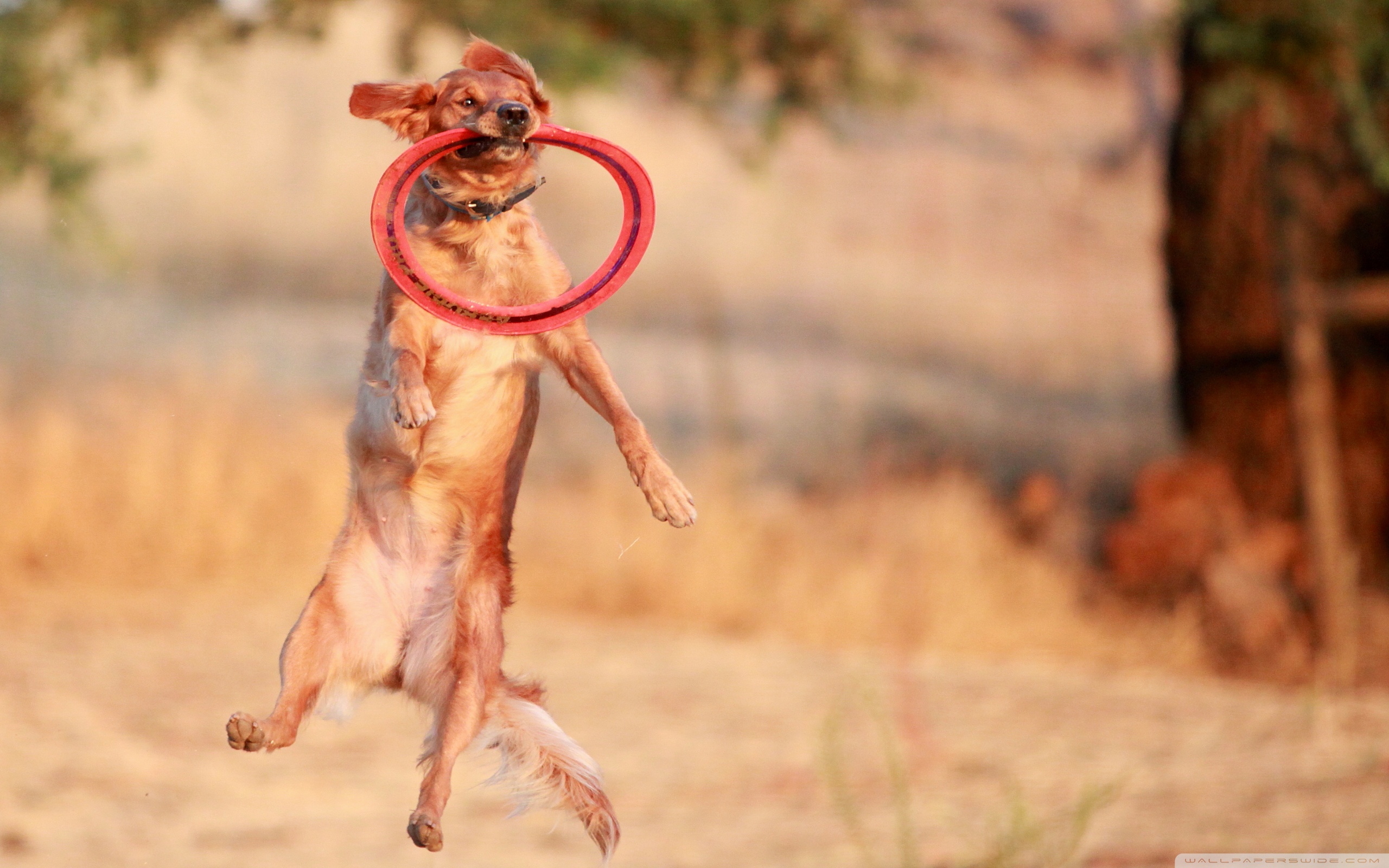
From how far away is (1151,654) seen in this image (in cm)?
1387

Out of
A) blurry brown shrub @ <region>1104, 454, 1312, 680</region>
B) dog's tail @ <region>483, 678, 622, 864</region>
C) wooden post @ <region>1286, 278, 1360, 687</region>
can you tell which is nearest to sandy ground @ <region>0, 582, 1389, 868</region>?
wooden post @ <region>1286, 278, 1360, 687</region>

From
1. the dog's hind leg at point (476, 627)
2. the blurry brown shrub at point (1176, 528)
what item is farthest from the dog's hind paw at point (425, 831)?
the blurry brown shrub at point (1176, 528)

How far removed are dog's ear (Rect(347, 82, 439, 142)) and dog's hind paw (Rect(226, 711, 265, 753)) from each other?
0.63 meters

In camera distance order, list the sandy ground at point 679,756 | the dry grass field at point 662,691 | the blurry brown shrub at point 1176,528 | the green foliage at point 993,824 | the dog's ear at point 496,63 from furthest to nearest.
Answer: the blurry brown shrub at point 1176,528, the dry grass field at point 662,691, the sandy ground at point 679,756, the green foliage at point 993,824, the dog's ear at point 496,63

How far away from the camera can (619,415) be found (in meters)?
1.44

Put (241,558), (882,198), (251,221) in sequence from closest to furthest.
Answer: (241,558)
(251,221)
(882,198)

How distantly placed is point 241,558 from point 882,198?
31.5m

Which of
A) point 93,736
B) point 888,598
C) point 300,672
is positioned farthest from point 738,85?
point 300,672

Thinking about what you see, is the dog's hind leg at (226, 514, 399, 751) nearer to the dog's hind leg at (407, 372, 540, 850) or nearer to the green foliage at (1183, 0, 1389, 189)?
the dog's hind leg at (407, 372, 540, 850)

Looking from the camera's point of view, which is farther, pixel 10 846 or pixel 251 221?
pixel 251 221

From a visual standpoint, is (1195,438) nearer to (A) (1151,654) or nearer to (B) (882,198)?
(A) (1151,654)

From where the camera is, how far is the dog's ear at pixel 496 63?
1472 millimetres

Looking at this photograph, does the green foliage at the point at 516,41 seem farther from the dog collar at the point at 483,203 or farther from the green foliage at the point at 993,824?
the dog collar at the point at 483,203

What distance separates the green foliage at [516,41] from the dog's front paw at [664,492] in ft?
21.9
